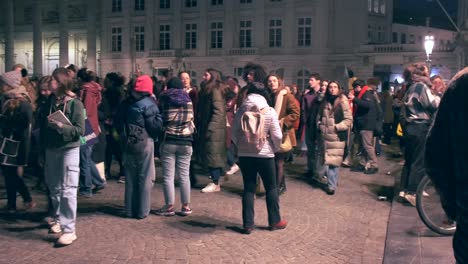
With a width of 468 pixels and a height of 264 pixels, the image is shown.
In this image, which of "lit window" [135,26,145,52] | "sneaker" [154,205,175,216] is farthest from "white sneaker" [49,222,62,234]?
"lit window" [135,26,145,52]

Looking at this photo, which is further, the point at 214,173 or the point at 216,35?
the point at 216,35

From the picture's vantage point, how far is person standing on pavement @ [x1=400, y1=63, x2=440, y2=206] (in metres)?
7.02

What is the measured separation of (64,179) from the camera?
17.4 feet

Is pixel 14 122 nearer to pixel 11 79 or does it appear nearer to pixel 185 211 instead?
pixel 11 79

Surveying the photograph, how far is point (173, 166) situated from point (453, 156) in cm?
463

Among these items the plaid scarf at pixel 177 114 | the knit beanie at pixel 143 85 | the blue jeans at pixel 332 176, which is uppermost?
the knit beanie at pixel 143 85

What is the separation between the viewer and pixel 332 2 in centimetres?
3884

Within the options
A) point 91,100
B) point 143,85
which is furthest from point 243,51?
point 143,85

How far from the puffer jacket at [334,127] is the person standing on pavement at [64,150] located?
3.91m

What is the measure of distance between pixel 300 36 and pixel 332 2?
3482 millimetres

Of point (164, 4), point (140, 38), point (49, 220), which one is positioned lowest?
point (49, 220)

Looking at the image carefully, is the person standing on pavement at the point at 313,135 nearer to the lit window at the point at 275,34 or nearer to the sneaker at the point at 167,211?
the sneaker at the point at 167,211

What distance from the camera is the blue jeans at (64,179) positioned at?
208 inches

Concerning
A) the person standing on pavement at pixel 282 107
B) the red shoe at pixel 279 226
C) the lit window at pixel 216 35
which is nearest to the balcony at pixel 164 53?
the lit window at pixel 216 35
